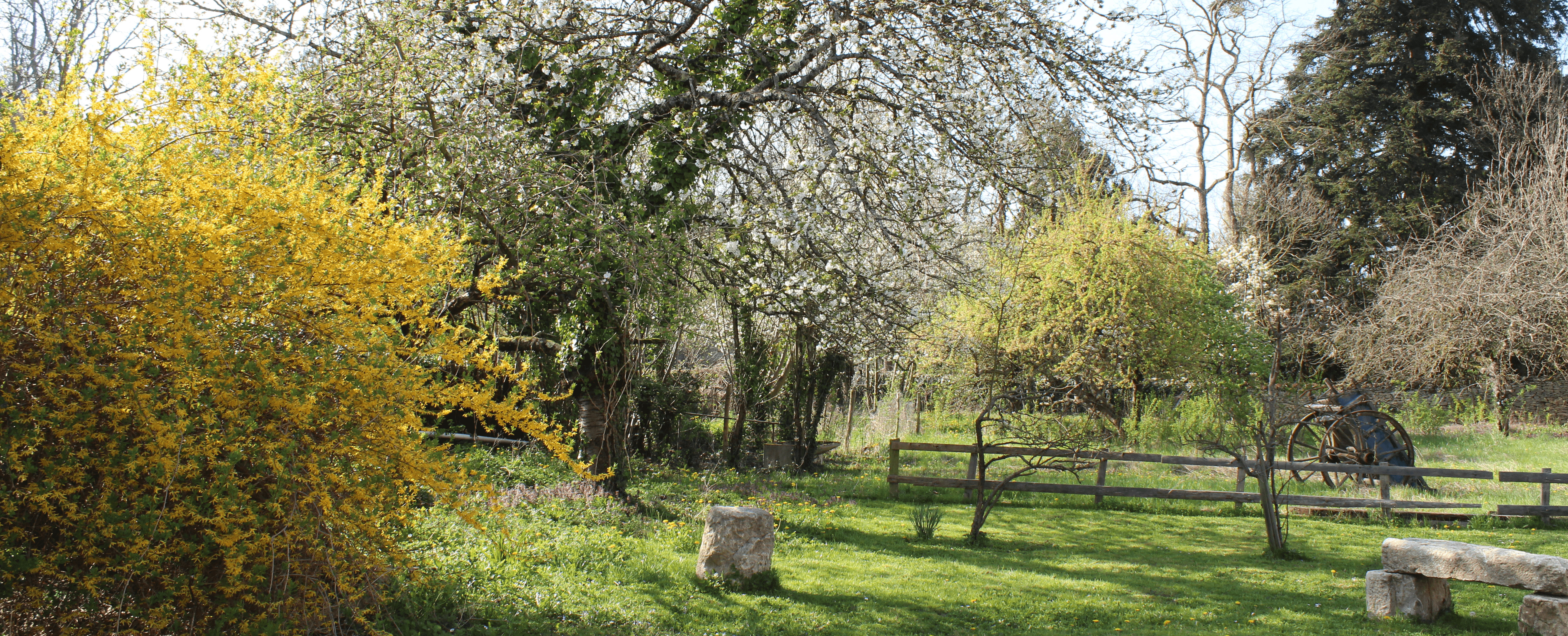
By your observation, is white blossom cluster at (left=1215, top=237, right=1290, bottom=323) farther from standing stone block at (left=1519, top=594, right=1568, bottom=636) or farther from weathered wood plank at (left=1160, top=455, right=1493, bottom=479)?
standing stone block at (left=1519, top=594, right=1568, bottom=636)

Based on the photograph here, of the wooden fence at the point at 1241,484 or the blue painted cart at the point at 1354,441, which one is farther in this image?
the blue painted cart at the point at 1354,441

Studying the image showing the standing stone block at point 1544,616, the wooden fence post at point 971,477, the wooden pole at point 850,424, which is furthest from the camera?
the wooden pole at point 850,424

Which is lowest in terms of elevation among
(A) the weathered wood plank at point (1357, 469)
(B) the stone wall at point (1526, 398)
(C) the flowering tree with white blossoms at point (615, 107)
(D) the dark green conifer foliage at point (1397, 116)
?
(A) the weathered wood plank at point (1357, 469)

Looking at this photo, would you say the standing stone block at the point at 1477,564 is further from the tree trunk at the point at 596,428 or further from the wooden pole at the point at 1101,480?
the tree trunk at the point at 596,428

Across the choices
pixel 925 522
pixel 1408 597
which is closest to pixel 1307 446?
pixel 1408 597

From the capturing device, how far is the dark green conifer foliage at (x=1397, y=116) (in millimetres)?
19328

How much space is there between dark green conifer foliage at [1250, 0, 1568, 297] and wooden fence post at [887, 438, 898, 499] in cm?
1402

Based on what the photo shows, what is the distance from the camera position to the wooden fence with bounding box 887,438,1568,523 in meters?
9.73

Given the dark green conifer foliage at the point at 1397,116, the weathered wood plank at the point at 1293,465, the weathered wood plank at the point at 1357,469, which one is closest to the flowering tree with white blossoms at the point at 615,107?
the weathered wood plank at the point at 1293,465

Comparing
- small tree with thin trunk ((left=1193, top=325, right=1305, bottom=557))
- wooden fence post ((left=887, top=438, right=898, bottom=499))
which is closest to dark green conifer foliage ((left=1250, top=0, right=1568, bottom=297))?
small tree with thin trunk ((left=1193, top=325, right=1305, bottom=557))

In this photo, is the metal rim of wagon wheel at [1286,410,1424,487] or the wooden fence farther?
the metal rim of wagon wheel at [1286,410,1424,487]

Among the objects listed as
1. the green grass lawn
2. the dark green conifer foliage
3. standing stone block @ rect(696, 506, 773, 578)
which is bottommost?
the green grass lawn

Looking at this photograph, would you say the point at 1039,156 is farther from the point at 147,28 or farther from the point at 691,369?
the point at 691,369

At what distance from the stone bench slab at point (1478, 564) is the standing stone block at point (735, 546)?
4.15 m
